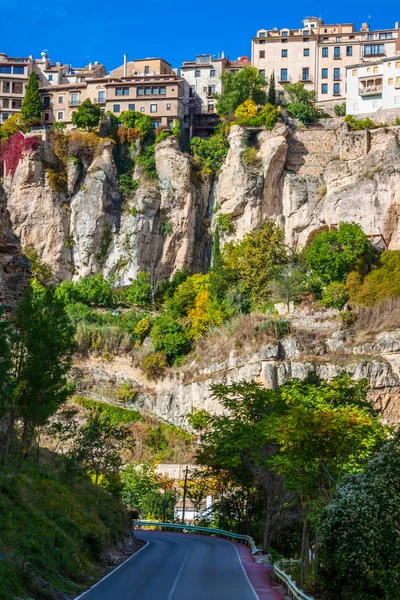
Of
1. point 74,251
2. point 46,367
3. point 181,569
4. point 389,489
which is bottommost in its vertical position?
point 181,569

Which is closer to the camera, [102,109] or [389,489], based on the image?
[389,489]

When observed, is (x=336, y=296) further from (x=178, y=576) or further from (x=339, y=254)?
(x=178, y=576)

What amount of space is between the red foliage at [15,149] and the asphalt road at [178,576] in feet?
168

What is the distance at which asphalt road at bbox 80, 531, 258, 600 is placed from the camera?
28.1m

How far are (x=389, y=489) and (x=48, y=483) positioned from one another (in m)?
16.7

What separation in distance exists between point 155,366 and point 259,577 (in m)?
44.4

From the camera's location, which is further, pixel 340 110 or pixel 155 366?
pixel 340 110

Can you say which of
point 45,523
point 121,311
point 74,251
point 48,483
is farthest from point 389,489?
point 74,251

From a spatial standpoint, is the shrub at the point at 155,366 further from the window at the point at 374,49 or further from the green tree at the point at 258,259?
the window at the point at 374,49

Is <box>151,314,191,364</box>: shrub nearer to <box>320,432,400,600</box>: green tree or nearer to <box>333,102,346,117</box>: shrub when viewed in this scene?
<box>333,102,346,117</box>: shrub

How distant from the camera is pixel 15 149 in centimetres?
9219

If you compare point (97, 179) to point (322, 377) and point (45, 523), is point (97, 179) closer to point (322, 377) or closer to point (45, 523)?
point (322, 377)

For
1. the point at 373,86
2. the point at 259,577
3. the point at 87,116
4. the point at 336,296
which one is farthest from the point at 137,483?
the point at 373,86

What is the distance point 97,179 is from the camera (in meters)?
91.2
